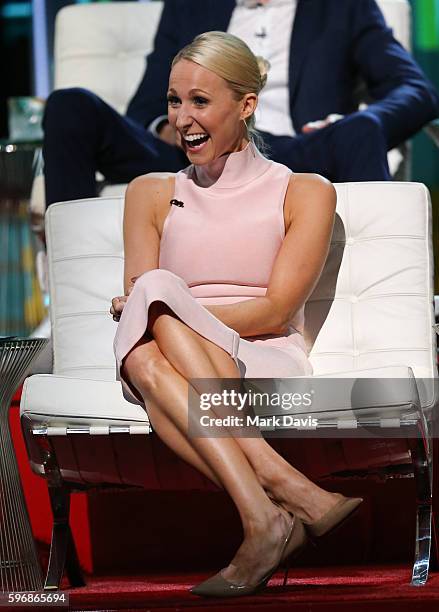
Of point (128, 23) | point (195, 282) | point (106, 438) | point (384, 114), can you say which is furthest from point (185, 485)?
point (128, 23)

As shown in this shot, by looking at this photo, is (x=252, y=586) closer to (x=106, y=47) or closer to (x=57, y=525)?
(x=57, y=525)

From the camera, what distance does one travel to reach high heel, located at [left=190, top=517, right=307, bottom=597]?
5.27 feet

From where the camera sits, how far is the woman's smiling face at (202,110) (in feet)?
6.52

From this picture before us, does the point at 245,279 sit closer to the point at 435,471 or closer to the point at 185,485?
the point at 185,485

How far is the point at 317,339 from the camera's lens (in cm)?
228

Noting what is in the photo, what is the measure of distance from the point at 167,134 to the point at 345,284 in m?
0.90

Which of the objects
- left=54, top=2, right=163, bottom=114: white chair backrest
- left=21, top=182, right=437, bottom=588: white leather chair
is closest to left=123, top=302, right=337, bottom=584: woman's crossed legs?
left=21, top=182, right=437, bottom=588: white leather chair

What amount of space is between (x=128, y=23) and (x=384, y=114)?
1107 millimetres

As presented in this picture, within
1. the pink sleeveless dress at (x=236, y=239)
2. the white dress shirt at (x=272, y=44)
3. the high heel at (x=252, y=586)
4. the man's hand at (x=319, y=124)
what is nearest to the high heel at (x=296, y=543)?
the high heel at (x=252, y=586)

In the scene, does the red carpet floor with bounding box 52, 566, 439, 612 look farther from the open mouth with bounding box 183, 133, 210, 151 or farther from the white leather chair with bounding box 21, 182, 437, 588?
the open mouth with bounding box 183, 133, 210, 151

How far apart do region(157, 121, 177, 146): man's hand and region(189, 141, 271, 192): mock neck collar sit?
0.87 meters

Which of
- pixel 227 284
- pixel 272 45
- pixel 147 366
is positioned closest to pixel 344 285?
pixel 227 284

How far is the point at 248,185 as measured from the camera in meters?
2.11

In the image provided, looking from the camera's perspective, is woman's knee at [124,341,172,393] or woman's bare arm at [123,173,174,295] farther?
woman's bare arm at [123,173,174,295]
